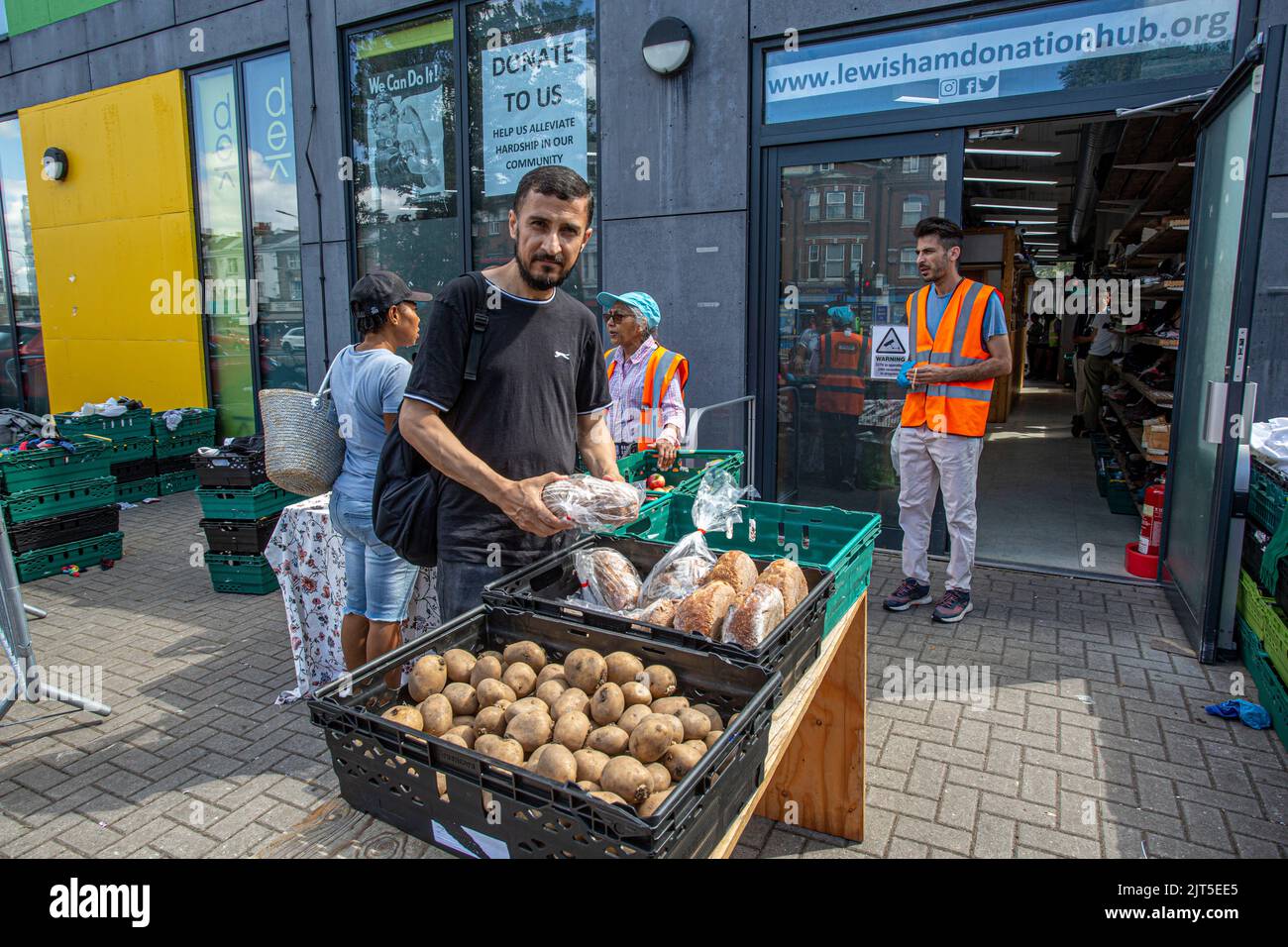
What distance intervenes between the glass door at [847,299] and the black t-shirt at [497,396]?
403 cm

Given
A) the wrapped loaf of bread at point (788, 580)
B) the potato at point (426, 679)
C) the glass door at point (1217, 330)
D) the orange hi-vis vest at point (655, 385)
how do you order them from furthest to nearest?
the orange hi-vis vest at point (655, 385)
the glass door at point (1217, 330)
the wrapped loaf of bread at point (788, 580)
the potato at point (426, 679)

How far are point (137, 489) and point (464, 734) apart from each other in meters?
8.68

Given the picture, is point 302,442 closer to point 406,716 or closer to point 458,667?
point 458,667

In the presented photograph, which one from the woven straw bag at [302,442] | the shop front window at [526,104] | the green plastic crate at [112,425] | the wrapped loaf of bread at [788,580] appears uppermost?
the shop front window at [526,104]

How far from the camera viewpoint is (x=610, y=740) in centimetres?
163

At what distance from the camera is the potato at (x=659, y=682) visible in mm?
1812

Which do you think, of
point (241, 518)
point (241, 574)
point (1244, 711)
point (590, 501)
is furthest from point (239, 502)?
point (1244, 711)

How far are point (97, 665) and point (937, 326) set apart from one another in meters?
5.27

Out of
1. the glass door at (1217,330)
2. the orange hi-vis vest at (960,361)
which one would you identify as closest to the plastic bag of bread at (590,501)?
the orange hi-vis vest at (960,361)

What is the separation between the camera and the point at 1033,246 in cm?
2217

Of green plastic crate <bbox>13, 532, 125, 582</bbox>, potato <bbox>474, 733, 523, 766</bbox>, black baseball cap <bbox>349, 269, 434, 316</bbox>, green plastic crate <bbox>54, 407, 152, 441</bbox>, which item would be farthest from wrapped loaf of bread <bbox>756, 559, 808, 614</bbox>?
green plastic crate <bbox>54, 407, 152, 441</bbox>

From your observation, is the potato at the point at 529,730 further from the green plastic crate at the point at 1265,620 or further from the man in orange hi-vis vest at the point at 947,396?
the man in orange hi-vis vest at the point at 947,396
